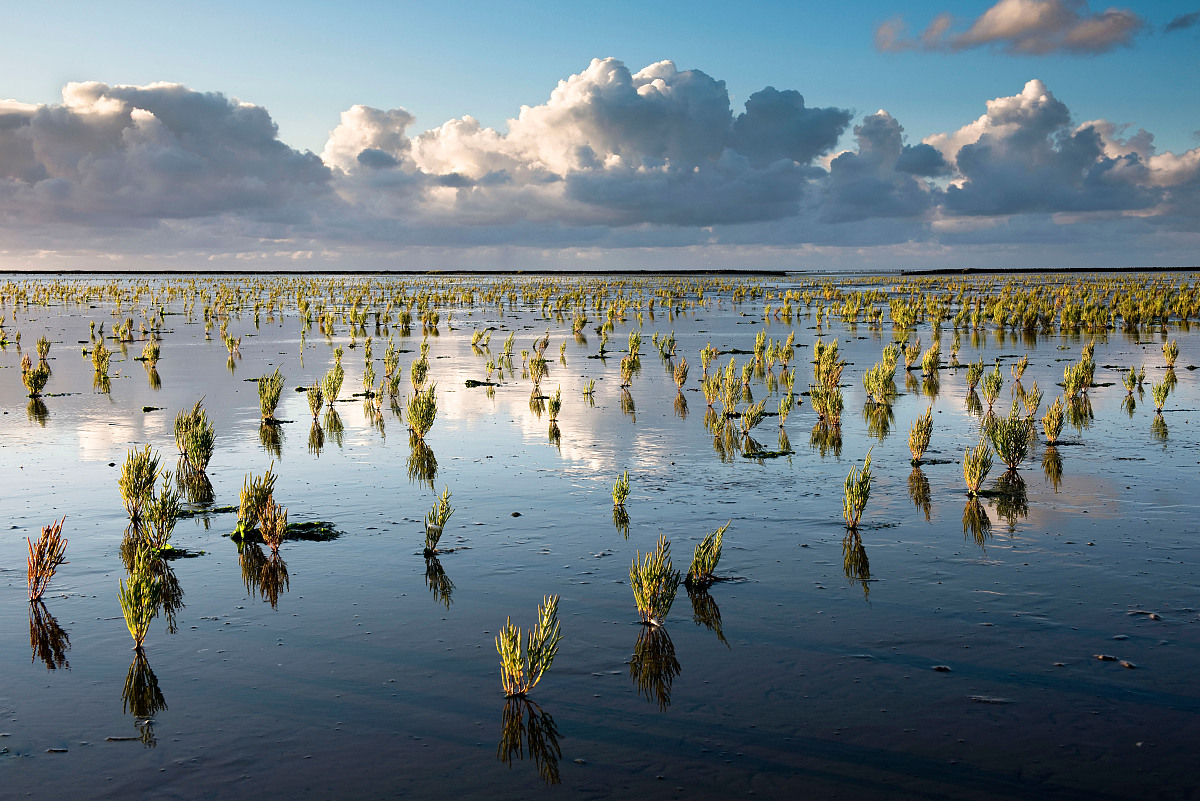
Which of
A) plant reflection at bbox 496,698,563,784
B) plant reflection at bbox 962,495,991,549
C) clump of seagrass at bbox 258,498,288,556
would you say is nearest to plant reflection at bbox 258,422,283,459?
clump of seagrass at bbox 258,498,288,556

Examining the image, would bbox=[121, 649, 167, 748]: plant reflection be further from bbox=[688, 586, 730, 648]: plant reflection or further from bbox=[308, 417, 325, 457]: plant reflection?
bbox=[308, 417, 325, 457]: plant reflection

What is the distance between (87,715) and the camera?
666 centimetres

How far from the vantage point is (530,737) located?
6.37 meters

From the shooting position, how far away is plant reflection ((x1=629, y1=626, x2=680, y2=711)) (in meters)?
7.00

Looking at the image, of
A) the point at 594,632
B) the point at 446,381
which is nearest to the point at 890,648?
the point at 594,632

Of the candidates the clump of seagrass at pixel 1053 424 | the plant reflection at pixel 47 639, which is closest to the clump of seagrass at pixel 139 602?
the plant reflection at pixel 47 639

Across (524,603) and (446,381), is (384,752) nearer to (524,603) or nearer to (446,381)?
(524,603)

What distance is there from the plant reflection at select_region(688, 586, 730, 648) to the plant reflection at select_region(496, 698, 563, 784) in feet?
6.50

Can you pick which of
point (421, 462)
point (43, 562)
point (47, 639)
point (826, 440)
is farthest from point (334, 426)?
point (47, 639)

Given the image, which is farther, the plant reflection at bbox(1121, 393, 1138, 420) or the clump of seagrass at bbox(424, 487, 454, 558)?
the plant reflection at bbox(1121, 393, 1138, 420)

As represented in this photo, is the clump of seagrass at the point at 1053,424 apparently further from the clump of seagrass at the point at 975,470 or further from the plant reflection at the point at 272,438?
the plant reflection at the point at 272,438

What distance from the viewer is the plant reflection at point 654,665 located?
7004mm

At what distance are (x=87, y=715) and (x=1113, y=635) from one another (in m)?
8.40

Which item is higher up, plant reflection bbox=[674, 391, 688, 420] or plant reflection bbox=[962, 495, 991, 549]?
A: plant reflection bbox=[674, 391, 688, 420]
